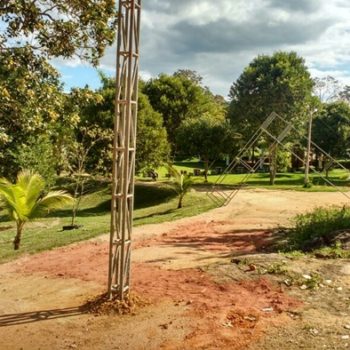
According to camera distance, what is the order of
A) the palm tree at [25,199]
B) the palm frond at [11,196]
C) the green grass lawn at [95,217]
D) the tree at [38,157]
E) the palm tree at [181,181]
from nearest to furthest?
1. the palm frond at [11,196]
2. the palm tree at [25,199]
3. the green grass lawn at [95,217]
4. the palm tree at [181,181]
5. the tree at [38,157]

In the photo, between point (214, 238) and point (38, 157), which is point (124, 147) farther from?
point (38, 157)

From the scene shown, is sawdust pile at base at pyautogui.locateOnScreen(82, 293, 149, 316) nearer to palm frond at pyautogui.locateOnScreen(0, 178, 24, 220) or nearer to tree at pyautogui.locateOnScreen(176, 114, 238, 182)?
palm frond at pyautogui.locateOnScreen(0, 178, 24, 220)

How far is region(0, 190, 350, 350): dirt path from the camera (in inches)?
239

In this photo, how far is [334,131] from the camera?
3294 cm

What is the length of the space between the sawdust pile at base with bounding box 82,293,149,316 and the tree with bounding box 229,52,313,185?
20.8 metres

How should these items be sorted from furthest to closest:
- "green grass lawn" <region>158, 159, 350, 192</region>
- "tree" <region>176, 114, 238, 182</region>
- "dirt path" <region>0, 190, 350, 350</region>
Result: 1. "tree" <region>176, 114, 238, 182</region>
2. "green grass lawn" <region>158, 159, 350, 192</region>
3. "dirt path" <region>0, 190, 350, 350</region>

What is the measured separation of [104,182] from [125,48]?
2245 centimetres

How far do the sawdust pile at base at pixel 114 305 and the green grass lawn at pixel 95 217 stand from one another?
15.5ft

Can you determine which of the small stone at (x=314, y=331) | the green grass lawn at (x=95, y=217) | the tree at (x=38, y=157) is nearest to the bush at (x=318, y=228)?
the small stone at (x=314, y=331)

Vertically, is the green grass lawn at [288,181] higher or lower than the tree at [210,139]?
lower

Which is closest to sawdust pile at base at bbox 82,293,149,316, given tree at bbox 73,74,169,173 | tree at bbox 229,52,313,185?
tree at bbox 73,74,169,173

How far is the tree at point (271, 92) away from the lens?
27.5 m

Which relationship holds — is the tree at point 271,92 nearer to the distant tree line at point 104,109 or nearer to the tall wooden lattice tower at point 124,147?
the distant tree line at point 104,109

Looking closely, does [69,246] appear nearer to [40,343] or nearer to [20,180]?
[20,180]
